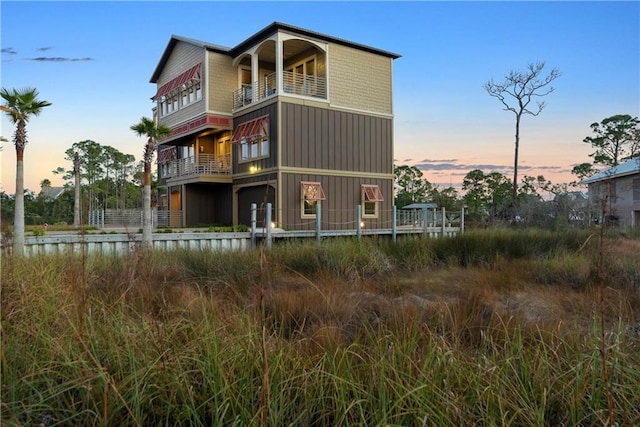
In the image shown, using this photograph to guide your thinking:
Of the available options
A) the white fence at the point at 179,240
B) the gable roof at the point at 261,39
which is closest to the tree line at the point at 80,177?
the white fence at the point at 179,240

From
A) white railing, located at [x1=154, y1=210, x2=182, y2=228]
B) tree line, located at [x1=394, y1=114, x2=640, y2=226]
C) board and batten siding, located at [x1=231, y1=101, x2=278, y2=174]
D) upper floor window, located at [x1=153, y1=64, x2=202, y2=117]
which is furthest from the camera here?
tree line, located at [x1=394, y1=114, x2=640, y2=226]

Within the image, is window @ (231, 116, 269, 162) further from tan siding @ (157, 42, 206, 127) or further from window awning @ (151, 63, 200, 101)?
window awning @ (151, 63, 200, 101)

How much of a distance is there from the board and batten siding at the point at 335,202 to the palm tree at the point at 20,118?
11.6 metres

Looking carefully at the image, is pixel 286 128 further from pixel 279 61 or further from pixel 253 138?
pixel 279 61

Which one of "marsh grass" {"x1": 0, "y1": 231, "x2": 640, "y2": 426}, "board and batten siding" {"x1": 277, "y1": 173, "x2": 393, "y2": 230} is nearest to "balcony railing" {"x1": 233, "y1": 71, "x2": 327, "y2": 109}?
"board and batten siding" {"x1": 277, "y1": 173, "x2": 393, "y2": 230}

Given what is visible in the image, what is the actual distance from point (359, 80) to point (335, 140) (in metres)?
3.66

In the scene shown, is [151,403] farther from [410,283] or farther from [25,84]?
[25,84]

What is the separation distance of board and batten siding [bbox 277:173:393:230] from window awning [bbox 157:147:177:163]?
1126cm

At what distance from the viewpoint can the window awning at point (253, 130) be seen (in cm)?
2016

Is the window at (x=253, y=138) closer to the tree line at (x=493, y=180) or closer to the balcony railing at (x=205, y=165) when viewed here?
the balcony railing at (x=205, y=165)

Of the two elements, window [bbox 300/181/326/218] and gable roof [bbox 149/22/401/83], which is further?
window [bbox 300/181/326/218]

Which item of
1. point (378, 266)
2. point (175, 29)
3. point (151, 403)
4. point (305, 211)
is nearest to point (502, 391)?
point (151, 403)

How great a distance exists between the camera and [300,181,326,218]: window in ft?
66.8

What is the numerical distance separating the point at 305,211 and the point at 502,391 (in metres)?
18.4
